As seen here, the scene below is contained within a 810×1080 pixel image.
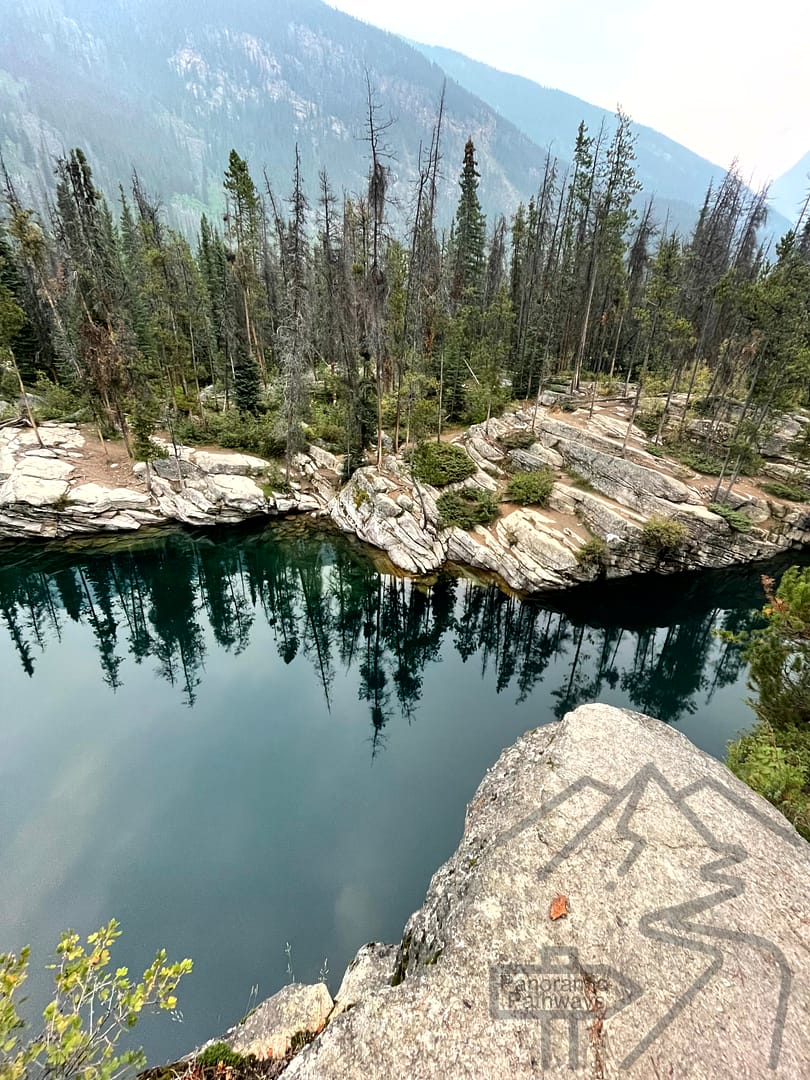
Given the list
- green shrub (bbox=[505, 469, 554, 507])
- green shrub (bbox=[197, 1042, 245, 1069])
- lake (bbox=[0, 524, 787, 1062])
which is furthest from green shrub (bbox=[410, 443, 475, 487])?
green shrub (bbox=[197, 1042, 245, 1069])

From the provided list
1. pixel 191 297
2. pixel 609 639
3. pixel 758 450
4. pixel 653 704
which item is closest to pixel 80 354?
pixel 191 297

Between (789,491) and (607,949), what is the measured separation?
3154cm

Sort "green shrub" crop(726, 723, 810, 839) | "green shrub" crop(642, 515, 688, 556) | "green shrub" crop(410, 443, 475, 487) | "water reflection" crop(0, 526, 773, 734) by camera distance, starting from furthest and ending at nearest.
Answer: "green shrub" crop(410, 443, 475, 487) → "green shrub" crop(642, 515, 688, 556) → "water reflection" crop(0, 526, 773, 734) → "green shrub" crop(726, 723, 810, 839)

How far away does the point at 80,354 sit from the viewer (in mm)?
32125

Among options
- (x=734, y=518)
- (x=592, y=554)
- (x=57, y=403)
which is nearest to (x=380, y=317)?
(x=592, y=554)

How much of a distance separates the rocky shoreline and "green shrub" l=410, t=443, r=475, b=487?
69cm

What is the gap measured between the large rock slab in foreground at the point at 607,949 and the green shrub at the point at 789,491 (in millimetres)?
26264

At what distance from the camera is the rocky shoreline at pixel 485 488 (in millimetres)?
25344

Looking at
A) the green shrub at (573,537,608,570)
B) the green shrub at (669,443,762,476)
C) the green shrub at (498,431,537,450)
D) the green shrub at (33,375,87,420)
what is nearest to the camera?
the green shrub at (573,537,608,570)

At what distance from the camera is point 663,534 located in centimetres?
2456

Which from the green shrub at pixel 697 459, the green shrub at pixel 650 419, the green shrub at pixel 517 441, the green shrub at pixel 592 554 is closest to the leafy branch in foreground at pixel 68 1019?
the green shrub at pixel 592 554

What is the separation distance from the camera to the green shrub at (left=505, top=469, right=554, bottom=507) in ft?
89.6

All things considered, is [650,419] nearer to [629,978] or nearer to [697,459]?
[697,459]

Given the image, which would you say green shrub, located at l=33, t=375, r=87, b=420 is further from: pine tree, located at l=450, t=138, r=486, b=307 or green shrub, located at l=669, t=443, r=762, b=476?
green shrub, located at l=669, t=443, r=762, b=476
